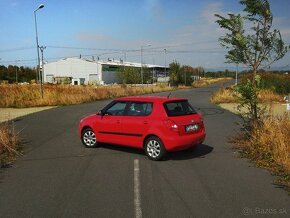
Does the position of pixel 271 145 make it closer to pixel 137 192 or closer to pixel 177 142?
pixel 177 142

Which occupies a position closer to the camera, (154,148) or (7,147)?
(154,148)

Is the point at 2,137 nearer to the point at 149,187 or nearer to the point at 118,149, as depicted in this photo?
the point at 118,149

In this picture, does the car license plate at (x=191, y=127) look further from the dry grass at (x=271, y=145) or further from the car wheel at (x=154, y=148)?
the dry grass at (x=271, y=145)

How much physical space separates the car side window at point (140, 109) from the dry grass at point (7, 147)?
3.23 metres

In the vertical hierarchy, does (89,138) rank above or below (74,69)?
below

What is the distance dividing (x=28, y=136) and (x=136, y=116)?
5760 mm

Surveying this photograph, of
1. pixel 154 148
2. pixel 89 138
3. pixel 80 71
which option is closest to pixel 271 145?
pixel 154 148

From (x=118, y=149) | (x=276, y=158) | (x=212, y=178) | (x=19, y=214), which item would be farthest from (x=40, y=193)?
(x=276, y=158)

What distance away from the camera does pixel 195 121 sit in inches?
382

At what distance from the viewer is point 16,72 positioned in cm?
10056

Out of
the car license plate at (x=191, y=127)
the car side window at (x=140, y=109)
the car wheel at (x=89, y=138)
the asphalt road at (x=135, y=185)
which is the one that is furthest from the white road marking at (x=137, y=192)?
the car wheel at (x=89, y=138)

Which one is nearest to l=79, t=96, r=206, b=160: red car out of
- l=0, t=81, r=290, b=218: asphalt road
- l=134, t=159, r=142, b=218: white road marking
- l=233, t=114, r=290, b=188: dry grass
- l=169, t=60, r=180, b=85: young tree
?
l=0, t=81, r=290, b=218: asphalt road

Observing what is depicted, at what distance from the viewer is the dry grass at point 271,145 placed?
26.8 ft

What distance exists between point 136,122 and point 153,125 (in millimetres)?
556
